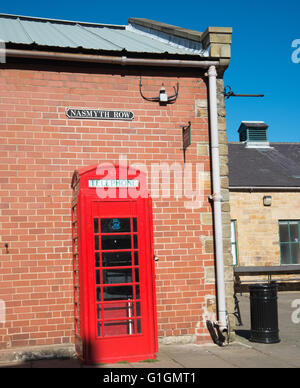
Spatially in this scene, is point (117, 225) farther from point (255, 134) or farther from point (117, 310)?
point (255, 134)

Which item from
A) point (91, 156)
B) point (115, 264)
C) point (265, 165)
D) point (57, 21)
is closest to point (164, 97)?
point (91, 156)

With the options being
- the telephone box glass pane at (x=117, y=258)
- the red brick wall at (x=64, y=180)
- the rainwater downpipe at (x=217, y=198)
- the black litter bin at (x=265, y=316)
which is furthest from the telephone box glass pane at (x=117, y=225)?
the black litter bin at (x=265, y=316)

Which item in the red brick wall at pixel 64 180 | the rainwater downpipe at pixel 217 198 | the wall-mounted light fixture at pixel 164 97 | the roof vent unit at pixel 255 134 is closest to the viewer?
the red brick wall at pixel 64 180

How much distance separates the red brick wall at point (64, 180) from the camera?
7555 millimetres

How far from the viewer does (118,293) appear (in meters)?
6.95

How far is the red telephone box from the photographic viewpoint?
6797mm

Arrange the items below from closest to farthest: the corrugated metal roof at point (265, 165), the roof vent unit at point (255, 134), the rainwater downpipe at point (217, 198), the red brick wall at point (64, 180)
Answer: the red brick wall at point (64, 180), the rainwater downpipe at point (217, 198), the corrugated metal roof at point (265, 165), the roof vent unit at point (255, 134)

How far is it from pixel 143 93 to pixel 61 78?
1.43m

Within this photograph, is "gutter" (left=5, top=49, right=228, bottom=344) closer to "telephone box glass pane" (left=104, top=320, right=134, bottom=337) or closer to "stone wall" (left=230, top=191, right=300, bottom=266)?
"telephone box glass pane" (left=104, top=320, right=134, bottom=337)

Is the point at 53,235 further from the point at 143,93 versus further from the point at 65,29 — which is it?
the point at 65,29

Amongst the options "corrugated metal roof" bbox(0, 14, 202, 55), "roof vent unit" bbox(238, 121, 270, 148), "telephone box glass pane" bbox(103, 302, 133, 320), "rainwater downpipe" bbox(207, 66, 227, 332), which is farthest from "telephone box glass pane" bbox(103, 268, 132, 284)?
"roof vent unit" bbox(238, 121, 270, 148)

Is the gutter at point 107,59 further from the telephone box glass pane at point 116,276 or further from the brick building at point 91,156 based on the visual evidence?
the telephone box glass pane at point 116,276

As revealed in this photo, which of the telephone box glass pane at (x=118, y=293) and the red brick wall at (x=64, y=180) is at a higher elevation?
the red brick wall at (x=64, y=180)

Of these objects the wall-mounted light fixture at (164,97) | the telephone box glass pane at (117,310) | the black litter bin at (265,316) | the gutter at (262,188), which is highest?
the wall-mounted light fixture at (164,97)
